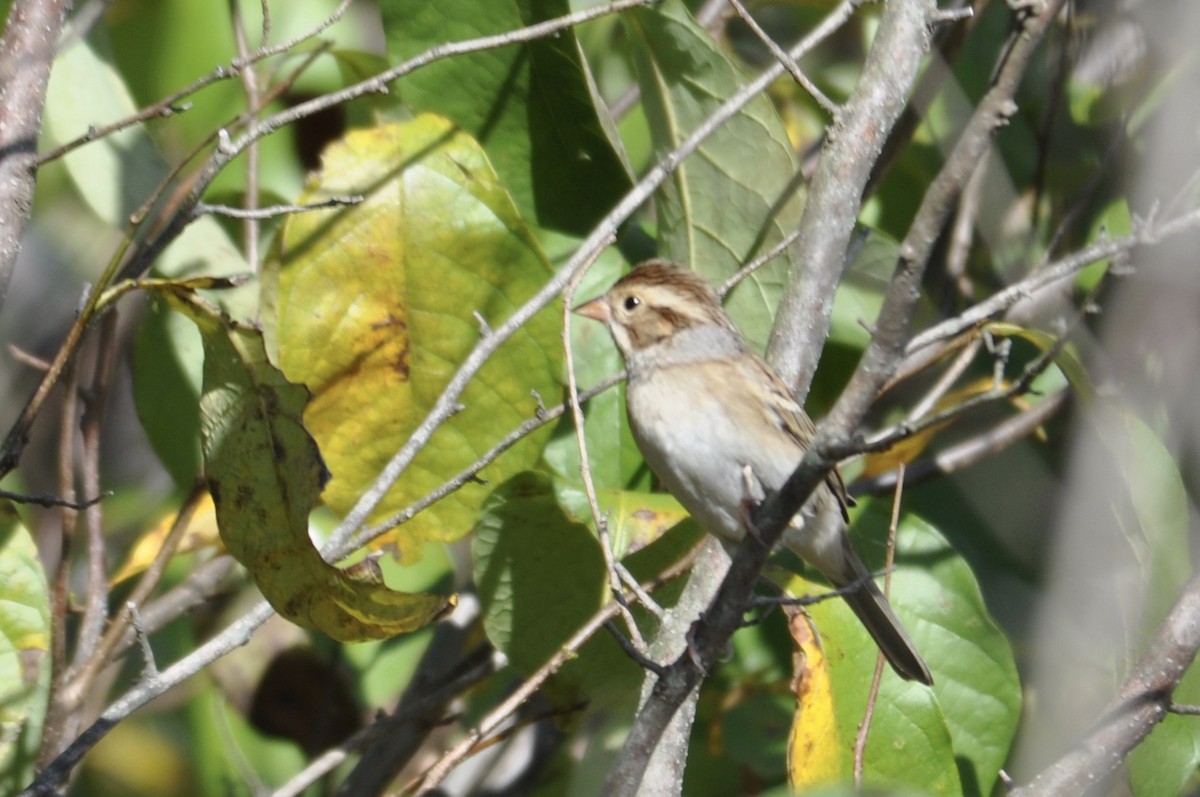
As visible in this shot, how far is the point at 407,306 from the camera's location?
106 inches

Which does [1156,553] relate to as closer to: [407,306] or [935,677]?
[935,677]

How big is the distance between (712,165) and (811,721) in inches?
46.9

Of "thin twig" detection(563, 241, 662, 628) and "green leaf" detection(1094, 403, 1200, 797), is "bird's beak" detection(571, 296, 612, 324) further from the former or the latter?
"green leaf" detection(1094, 403, 1200, 797)

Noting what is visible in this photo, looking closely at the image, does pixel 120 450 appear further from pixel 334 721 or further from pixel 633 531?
pixel 633 531

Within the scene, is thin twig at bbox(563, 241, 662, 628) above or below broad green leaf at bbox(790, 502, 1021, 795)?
above

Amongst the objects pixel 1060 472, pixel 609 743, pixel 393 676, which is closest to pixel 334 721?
pixel 393 676

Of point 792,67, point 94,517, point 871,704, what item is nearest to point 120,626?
point 94,517

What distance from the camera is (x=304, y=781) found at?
254 centimetres

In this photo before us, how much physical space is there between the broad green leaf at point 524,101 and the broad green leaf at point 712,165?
15cm

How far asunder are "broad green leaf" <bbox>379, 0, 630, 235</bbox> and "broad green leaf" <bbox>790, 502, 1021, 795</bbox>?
98 cm

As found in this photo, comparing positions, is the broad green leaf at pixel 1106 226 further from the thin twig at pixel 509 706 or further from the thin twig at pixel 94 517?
the thin twig at pixel 94 517

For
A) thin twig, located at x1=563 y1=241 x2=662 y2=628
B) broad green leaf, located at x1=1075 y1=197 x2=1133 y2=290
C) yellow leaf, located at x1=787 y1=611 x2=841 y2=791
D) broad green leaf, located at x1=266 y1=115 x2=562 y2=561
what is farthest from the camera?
broad green leaf, located at x1=1075 y1=197 x2=1133 y2=290

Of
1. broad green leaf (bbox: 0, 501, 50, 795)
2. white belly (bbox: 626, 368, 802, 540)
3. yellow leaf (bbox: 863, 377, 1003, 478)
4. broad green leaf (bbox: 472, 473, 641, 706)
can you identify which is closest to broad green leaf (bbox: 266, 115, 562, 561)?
broad green leaf (bbox: 472, 473, 641, 706)

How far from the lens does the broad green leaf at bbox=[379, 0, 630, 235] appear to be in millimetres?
2838
